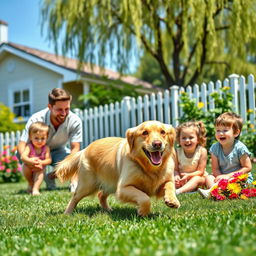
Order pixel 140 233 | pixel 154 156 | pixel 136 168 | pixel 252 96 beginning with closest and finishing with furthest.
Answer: pixel 140 233 < pixel 154 156 < pixel 136 168 < pixel 252 96

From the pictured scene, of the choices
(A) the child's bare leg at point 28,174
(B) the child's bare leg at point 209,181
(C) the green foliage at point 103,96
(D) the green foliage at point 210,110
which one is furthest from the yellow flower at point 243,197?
(C) the green foliage at point 103,96

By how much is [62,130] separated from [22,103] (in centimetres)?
1305

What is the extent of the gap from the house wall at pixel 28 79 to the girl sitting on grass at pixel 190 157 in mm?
12444

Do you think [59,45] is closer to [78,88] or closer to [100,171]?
[78,88]

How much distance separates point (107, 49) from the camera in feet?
50.8

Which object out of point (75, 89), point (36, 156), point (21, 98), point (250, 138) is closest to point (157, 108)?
point (250, 138)

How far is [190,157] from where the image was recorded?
5387 mm

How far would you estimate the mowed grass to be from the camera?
6.48 ft

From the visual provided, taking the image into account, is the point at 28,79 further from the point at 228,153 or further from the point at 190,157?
the point at 228,153

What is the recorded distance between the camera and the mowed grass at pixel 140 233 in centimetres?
198

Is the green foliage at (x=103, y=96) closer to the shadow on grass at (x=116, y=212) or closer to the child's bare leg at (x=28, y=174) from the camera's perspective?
the child's bare leg at (x=28, y=174)

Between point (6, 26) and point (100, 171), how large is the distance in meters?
21.5

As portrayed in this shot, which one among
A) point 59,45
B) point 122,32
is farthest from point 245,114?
point 59,45

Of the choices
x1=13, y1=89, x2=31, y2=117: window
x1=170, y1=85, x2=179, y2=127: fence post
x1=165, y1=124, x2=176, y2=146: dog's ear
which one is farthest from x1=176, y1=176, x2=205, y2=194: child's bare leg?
x1=13, y1=89, x2=31, y2=117: window
